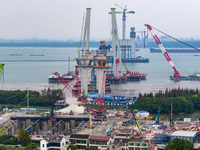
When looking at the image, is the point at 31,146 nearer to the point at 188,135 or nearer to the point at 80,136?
the point at 80,136

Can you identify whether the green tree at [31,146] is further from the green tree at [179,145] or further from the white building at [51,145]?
the green tree at [179,145]

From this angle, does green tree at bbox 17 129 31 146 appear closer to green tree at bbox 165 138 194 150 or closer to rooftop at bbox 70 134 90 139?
rooftop at bbox 70 134 90 139

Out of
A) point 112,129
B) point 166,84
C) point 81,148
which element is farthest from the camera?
point 166,84

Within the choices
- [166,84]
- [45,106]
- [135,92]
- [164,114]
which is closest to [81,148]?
[164,114]

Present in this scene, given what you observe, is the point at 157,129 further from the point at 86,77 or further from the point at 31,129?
the point at 86,77

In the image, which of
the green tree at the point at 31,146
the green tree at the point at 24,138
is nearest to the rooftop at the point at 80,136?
the green tree at the point at 31,146

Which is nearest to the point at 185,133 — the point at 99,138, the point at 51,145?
the point at 99,138

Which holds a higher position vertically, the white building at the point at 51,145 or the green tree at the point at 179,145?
the green tree at the point at 179,145

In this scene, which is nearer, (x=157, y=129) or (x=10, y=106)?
(x=157, y=129)
